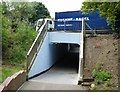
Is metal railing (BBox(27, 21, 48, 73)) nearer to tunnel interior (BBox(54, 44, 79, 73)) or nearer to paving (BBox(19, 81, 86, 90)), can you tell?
paving (BBox(19, 81, 86, 90))

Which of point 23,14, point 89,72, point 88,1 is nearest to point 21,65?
point 89,72

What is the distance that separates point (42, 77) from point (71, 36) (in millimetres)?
4005

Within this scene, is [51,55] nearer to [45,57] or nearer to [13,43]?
[45,57]

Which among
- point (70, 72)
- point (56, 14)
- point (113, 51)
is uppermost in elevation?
point (56, 14)

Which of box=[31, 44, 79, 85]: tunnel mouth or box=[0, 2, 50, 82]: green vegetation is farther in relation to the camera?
box=[0, 2, 50, 82]: green vegetation

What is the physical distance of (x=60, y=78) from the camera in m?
16.8

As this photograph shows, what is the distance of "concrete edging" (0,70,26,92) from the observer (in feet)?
32.3

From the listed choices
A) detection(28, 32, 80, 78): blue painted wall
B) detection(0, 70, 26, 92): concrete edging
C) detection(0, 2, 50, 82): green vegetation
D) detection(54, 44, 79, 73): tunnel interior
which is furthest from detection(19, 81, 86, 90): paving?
detection(54, 44, 79, 73): tunnel interior

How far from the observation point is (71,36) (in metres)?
19.2

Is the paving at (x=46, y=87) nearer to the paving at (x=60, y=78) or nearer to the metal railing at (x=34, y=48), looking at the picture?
the paving at (x=60, y=78)

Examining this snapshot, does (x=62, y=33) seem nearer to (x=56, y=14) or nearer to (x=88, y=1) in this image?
(x=56, y=14)

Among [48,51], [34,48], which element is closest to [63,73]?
[48,51]

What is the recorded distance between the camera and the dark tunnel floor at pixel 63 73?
51.4ft

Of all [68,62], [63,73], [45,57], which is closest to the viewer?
[45,57]
